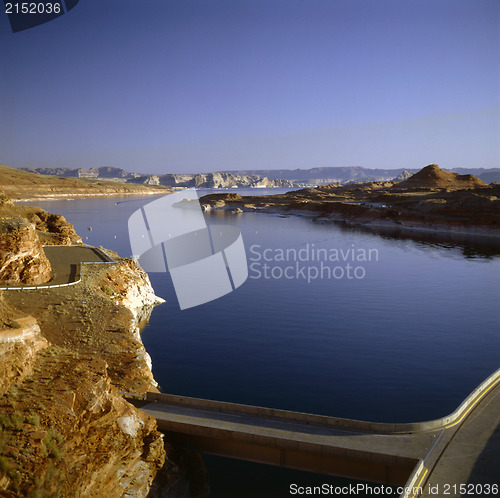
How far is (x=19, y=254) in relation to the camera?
2962 centimetres

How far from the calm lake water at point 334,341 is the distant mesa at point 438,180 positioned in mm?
124096

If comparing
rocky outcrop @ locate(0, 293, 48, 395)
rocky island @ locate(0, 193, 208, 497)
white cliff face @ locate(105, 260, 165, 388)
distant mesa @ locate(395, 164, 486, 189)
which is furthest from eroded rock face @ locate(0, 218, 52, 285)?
distant mesa @ locate(395, 164, 486, 189)

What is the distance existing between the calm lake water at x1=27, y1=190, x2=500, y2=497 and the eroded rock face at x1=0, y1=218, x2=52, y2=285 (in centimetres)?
870

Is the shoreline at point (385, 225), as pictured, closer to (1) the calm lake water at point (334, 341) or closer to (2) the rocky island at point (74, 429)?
(1) the calm lake water at point (334, 341)

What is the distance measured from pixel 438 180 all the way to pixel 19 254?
175m

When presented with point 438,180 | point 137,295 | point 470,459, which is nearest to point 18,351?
point 470,459

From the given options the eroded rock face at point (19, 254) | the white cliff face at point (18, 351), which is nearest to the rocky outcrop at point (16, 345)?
the white cliff face at point (18, 351)

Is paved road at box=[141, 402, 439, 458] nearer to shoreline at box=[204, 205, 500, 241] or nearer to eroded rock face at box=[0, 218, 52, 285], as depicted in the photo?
eroded rock face at box=[0, 218, 52, 285]

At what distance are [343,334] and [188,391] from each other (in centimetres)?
1283

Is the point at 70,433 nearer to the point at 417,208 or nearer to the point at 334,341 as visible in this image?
the point at 334,341

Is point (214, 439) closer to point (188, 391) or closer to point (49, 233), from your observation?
point (188, 391)

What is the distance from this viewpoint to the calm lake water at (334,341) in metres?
22.8

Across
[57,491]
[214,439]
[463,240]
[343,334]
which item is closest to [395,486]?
[214,439]

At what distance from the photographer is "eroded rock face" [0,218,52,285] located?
28.8 meters
